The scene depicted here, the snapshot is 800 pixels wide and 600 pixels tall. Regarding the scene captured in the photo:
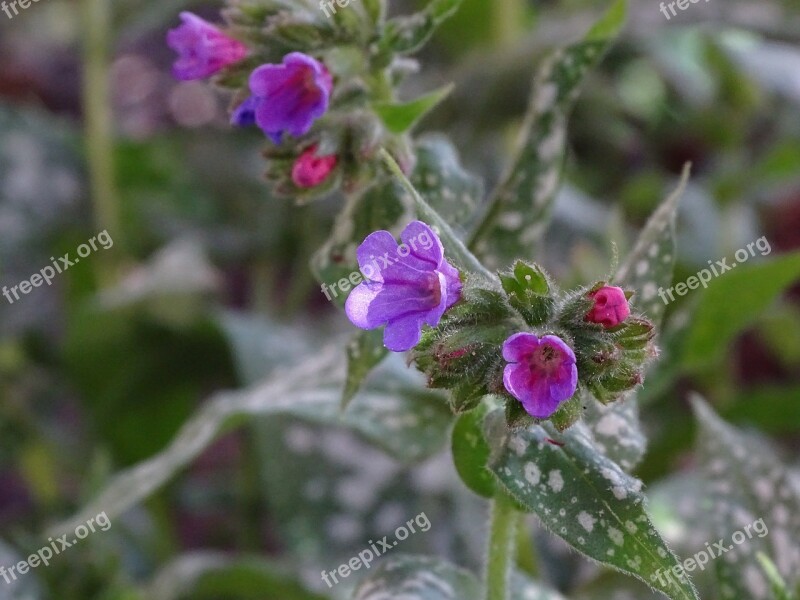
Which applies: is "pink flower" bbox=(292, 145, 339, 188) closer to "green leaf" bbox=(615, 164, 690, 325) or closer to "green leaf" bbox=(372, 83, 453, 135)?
"green leaf" bbox=(372, 83, 453, 135)

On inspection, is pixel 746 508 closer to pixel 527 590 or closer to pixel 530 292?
pixel 527 590

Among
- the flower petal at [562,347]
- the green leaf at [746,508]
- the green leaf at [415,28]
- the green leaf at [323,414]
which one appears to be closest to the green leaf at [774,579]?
the green leaf at [746,508]

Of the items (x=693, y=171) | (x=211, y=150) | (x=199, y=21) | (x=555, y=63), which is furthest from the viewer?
(x=693, y=171)

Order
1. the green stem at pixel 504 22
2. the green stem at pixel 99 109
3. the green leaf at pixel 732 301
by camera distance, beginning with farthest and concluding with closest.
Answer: the green stem at pixel 504 22
the green stem at pixel 99 109
the green leaf at pixel 732 301

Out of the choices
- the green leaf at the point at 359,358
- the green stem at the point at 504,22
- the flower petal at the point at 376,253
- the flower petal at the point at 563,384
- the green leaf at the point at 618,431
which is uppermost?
the flower petal at the point at 376,253

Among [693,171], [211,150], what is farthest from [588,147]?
[211,150]

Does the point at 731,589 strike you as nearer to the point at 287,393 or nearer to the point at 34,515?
the point at 287,393

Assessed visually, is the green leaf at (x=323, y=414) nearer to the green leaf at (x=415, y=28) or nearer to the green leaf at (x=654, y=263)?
the green leaf at (x=654, y=263)
